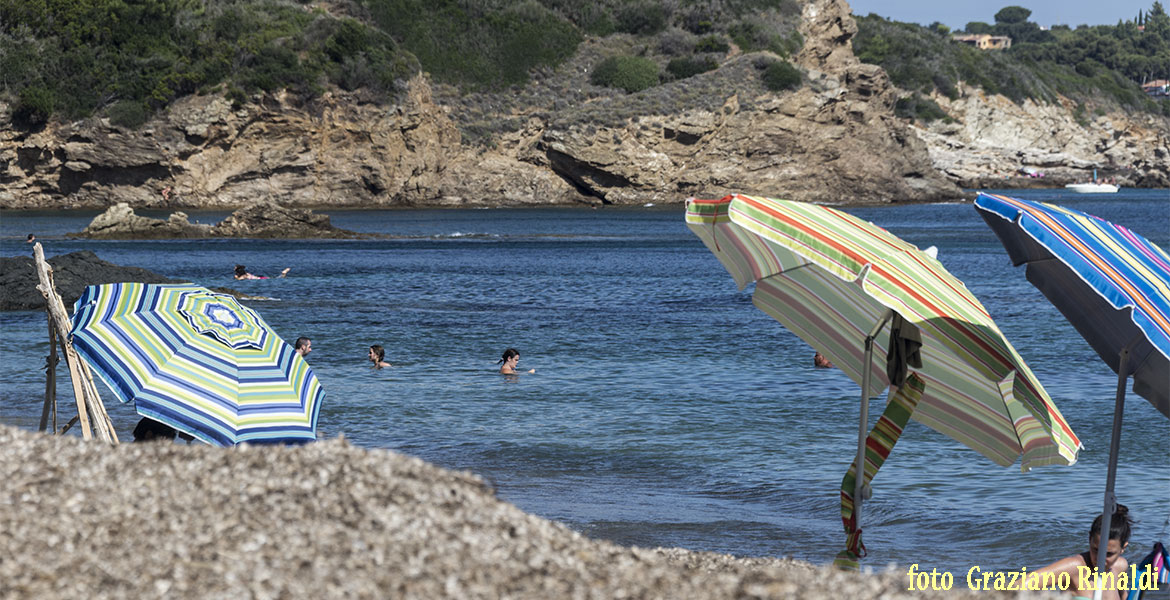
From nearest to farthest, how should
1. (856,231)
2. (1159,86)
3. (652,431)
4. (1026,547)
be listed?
1. (856,231)
2. (1026,547)
3. (652,431)
4. (1159,86)

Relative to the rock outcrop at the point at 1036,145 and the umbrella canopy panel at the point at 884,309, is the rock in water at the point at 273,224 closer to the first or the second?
the umbrella canopy panel at the point at 884,309

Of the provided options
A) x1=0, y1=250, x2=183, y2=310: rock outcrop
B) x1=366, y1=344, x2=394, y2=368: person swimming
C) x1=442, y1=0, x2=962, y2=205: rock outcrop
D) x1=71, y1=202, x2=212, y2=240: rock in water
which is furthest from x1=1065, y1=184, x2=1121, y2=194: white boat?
x1=366, y1=344, x2=394, y2=368: person swimming

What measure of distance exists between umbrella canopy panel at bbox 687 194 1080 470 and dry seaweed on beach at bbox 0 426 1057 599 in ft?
4.48

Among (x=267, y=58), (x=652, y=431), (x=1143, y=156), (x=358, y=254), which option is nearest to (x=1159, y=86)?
(x=1143, y=156)

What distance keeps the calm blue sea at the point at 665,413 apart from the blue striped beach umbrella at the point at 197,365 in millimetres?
1467

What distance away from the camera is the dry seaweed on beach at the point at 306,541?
3972mm

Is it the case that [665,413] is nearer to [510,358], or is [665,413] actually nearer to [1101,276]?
[510,358]

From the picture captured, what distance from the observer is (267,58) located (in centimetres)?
6681

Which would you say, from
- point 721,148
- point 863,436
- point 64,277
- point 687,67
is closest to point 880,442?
point 863,436

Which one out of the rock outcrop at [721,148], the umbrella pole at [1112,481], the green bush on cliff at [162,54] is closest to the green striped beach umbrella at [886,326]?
the umbrella pole at [1112,481]

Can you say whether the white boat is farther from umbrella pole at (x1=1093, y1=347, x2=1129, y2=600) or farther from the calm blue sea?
umbrella pole at (x1=1093, y1=347, x2=1129, y2=600)

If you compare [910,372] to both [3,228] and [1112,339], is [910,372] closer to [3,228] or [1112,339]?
[1112,339]

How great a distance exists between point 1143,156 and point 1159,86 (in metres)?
69.7

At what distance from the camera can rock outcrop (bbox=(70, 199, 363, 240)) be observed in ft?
145
